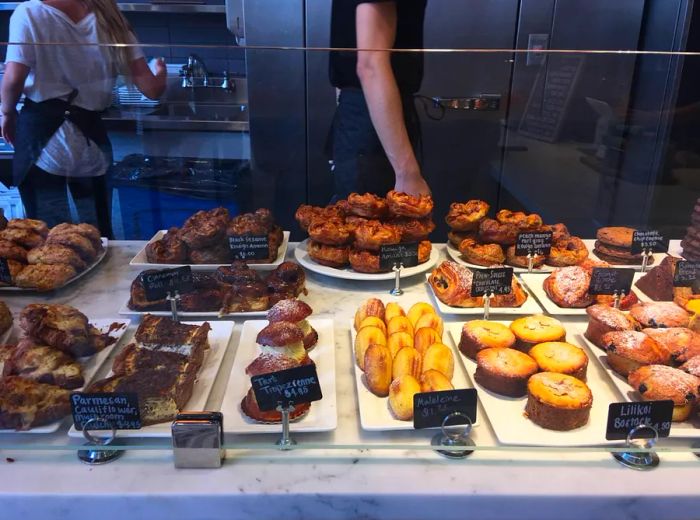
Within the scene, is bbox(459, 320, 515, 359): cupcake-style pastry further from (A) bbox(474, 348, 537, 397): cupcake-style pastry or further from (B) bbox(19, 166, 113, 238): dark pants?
Result: (B) bbox(19, 166, 113, 238): dark pants

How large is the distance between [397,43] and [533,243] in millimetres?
991

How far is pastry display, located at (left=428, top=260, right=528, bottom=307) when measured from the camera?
1.83 m

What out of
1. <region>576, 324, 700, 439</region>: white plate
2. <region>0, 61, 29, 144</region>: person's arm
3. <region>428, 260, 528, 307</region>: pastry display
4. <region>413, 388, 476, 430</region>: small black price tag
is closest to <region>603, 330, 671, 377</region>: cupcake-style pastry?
<region>576, 324, 700, 439</region>: white plate

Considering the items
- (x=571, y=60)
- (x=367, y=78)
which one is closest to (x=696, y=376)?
(x=571, y=60)

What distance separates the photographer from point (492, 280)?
177 cm

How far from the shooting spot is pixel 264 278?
1931 mm

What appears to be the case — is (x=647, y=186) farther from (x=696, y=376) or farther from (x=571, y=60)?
(x=696, y=376)

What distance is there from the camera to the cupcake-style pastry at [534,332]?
5.16ft

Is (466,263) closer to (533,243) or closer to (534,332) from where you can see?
(533,243)

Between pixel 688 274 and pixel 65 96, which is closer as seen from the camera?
pixel 688 274

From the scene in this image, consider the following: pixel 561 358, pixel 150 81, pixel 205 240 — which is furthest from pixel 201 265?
pixel 561 358

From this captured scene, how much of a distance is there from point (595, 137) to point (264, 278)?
4.47 ft

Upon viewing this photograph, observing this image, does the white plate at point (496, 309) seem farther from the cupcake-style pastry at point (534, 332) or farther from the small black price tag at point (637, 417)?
the small black price tag at point (637, 417)

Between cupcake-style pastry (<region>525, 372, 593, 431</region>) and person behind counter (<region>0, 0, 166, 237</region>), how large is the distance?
1463mm
